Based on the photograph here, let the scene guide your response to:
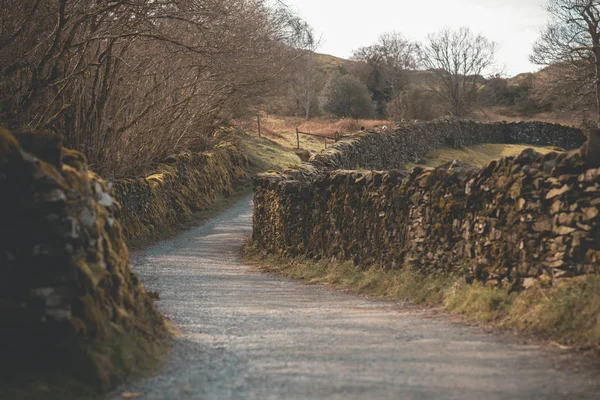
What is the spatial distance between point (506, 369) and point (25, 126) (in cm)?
1239

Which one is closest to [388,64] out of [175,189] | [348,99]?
[348,99]

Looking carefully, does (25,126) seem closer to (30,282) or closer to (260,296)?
(260,296)

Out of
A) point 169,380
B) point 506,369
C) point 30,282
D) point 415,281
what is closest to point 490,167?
point 415,281

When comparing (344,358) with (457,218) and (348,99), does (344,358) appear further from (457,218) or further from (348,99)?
(348,99)

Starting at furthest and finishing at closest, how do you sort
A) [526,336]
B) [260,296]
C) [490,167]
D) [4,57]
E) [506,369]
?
[4,57] < [260,296] < [490,167] < [526,336] < [506,369]

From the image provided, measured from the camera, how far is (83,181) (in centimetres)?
598

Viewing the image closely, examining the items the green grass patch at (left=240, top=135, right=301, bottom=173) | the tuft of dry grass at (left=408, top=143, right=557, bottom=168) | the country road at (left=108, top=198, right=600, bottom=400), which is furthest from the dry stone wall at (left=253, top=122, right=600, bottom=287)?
the green grass patch at (left=240, top=135, right=301, bottom=173)

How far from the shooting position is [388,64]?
7750 cm

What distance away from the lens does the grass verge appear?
6.56 meters

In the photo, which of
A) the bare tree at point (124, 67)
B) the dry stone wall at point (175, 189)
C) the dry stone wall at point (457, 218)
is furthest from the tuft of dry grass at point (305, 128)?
the dry stone wall at point (457, 218)

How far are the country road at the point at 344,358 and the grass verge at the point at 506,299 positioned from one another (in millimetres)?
375

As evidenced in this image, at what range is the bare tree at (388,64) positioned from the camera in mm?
73625

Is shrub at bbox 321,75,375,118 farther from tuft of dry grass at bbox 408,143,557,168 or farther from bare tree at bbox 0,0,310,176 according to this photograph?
bare tree at bbox 0,0,310,176

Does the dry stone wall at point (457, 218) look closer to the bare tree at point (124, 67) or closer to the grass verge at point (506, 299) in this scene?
the grass verge at point (506, 299)
